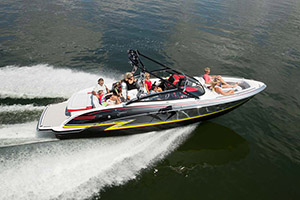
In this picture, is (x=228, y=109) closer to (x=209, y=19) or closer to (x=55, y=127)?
(x=55, y=127)

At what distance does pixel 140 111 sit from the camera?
6855mm

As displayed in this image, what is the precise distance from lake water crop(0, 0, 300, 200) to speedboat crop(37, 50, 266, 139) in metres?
0.46

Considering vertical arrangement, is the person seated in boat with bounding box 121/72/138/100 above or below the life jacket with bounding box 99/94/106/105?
above

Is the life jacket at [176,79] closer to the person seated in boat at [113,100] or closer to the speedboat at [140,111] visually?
the speedboat at [140,111]

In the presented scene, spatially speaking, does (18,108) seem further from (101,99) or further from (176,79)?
(176,79)

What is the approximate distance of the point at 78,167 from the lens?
6.09 metres

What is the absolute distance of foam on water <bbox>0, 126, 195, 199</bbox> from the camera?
5383 mm

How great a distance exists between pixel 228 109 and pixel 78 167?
5505 millimetres

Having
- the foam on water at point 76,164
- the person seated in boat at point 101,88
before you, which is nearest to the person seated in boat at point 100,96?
the person seated in boat at point 101,88

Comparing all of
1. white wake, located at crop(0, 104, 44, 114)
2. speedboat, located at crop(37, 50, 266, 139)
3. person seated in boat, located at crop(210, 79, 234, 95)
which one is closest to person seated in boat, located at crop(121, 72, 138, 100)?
speedboat, located at crop(37, 50, 266, 139)

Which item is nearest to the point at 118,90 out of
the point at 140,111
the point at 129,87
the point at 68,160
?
the point at 129,87

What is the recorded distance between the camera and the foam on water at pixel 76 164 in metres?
5.38

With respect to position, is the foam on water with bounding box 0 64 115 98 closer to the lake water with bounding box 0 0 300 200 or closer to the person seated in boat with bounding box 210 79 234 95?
the lake water with bounding box 0 0 300 200

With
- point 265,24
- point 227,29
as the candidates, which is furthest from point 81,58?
point 265,24
